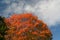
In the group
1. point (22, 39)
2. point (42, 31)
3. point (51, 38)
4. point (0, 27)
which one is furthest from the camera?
point (51, 38)

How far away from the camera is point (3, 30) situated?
54.3 meters

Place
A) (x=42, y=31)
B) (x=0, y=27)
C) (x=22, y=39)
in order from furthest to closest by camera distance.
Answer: (x=42, y=31)
(x=22, y=39)
(x=0, y=27)

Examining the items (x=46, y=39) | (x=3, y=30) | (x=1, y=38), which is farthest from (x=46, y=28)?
(x=1, y=38)

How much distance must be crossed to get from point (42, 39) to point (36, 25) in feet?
11.6

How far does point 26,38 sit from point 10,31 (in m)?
3.78

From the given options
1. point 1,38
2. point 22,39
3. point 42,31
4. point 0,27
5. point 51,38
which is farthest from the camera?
point 51,38

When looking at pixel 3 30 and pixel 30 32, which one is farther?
pixel 30 32

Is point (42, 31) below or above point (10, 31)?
above

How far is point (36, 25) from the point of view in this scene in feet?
216

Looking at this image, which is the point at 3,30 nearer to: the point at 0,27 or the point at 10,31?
the point at 0,27

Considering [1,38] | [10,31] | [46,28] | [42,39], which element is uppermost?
[46,28]

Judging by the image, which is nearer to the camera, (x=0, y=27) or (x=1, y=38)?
(x=1, y=38)

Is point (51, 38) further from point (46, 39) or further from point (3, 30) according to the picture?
point (3, 30)

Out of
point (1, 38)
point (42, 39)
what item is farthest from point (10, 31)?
point (1, 38)
